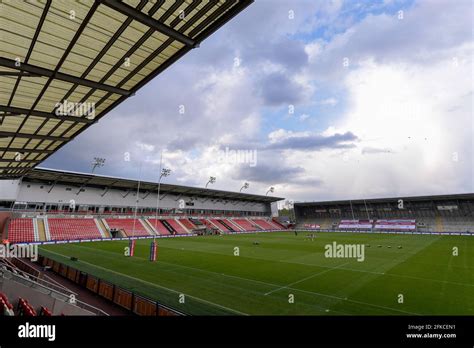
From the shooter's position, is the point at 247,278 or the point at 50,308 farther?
the point at 247,278

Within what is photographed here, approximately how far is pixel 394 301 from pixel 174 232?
173ft

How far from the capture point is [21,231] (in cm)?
4097

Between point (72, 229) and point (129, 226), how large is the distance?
11.0m

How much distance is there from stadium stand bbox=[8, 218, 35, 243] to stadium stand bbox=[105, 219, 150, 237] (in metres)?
13.7

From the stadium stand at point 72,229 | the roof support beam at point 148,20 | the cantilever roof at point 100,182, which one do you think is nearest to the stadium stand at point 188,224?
the cantilever roof at point 100,182

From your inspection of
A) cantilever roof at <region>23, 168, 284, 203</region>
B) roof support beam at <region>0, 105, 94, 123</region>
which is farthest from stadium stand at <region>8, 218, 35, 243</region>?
roof support beam at <region>0, 105, 94, 123</region>

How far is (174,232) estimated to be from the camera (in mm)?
60406

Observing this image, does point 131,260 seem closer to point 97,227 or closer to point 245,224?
point 97,227

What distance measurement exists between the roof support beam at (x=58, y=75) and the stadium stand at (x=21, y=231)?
38717 millimetres
